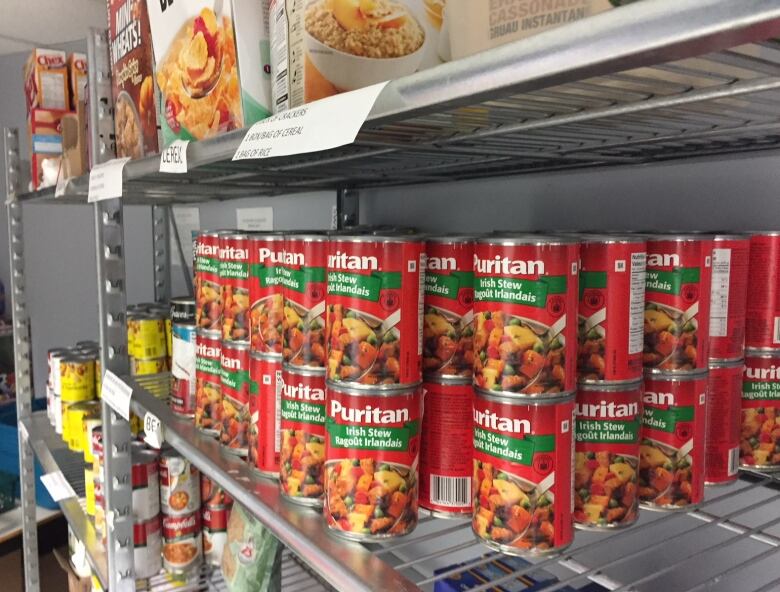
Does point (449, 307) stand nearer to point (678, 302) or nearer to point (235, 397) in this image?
point (678, 302)

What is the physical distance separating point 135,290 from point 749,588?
8.37ft

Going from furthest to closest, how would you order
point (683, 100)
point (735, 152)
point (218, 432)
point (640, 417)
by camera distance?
1. point (218, 432)
2. point (735, 152)
3. point (640, 417)
4. point (683, 100)

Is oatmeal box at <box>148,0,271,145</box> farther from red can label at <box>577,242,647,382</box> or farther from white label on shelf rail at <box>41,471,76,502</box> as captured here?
white label on shelf rail at <box>41,471,76,502</box>

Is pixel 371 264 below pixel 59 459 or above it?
above

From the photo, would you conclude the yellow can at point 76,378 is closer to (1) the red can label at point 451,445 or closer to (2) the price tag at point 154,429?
(2) the price tag at point 154,429

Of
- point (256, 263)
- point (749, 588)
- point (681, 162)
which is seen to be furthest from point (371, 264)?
point (749, 588)

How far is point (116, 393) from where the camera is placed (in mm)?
1413

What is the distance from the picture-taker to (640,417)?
730 millimetres

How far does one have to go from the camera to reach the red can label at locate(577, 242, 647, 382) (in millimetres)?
708

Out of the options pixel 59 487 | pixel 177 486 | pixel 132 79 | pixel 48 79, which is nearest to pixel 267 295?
pixel 132 79

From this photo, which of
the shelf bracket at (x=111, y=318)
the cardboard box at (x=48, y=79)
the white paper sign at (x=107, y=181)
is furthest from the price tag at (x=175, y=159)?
the cardboard box at (x=48, y=79)

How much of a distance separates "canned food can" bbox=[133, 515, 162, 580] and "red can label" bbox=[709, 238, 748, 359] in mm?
1325

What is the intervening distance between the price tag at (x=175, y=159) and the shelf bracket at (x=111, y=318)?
1.70 ft

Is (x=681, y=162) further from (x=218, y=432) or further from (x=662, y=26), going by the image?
(x=218, y=432)
